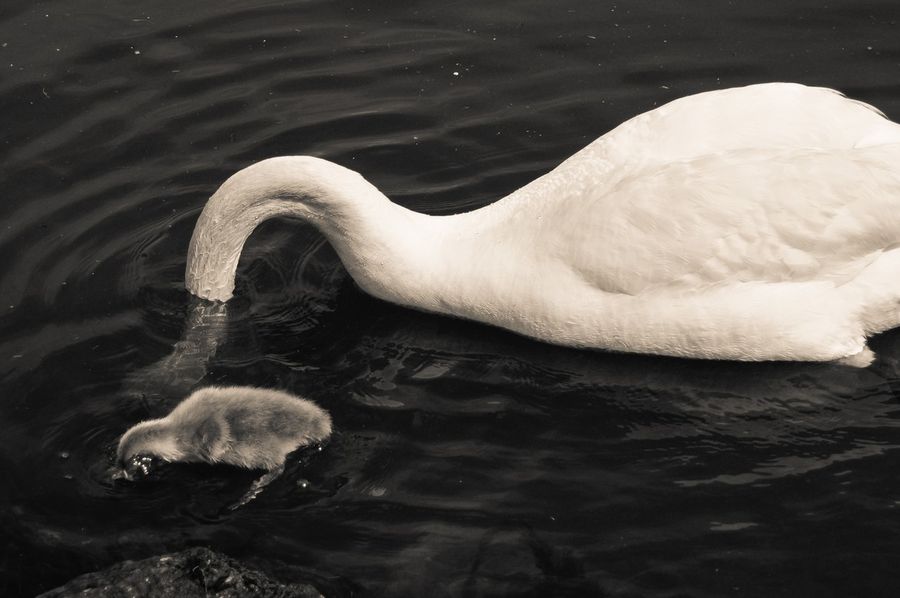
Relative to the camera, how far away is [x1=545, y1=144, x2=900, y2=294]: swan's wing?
7613 millimetres

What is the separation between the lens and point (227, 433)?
7133 millimetres

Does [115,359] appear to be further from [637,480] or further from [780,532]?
[780,532]

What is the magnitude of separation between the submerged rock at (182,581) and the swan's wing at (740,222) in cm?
256

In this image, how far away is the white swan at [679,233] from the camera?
7641 mm

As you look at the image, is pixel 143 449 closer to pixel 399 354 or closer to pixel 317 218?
pixel 399 354

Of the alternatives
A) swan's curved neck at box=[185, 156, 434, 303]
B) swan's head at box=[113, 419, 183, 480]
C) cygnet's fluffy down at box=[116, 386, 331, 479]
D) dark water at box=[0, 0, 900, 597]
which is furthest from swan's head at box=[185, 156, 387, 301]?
swan's head at box=[113, 419, 183, 480]

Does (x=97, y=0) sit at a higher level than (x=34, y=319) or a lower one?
higher

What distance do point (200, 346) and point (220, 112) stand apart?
3107 mm

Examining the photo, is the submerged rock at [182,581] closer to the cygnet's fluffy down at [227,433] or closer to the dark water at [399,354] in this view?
the dark water at [399,354]

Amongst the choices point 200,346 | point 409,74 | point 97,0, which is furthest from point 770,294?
point 97,0

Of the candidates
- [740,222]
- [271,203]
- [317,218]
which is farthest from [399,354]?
[740,222]

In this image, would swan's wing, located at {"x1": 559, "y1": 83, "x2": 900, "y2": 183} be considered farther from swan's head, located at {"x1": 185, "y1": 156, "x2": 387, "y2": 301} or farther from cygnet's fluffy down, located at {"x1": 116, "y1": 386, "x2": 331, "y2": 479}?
cygnet's fluffy down, located at {"x1": 116, "y1": 386, "x2": 331, "y2": 479}

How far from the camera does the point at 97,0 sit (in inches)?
477

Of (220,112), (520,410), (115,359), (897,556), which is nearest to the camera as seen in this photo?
(897,556)
